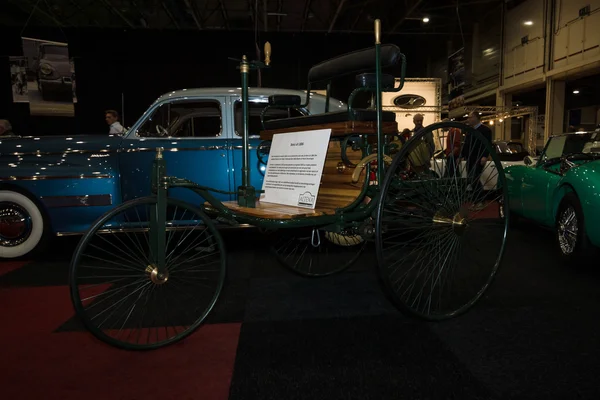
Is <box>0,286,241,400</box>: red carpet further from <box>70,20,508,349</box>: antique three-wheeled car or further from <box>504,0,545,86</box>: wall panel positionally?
<box>504,0,545,86</box>: wall panel

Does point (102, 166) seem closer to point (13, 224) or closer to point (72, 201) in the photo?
point (72, 201)

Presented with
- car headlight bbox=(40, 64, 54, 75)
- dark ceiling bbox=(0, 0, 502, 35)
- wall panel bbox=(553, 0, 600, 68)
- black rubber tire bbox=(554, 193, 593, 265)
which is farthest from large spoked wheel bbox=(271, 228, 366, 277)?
wall panel bbox=(553, 0, 600, 68)

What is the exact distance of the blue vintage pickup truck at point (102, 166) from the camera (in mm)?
4328

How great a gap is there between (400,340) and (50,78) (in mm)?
11308

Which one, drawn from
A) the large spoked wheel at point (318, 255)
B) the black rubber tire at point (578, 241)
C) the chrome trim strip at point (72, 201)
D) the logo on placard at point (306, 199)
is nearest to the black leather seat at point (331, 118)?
the logo on placard at point (306, 199)

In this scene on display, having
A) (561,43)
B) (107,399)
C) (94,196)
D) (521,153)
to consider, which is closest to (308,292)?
(107,399)

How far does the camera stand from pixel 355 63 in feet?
9.22

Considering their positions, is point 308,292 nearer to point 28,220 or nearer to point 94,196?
point 94,196

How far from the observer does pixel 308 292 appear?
10.4 feet

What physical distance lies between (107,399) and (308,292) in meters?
1.67

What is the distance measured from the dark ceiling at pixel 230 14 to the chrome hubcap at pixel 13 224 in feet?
32.1

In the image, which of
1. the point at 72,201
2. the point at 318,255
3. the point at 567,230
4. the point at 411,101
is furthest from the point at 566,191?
the point at 411,101

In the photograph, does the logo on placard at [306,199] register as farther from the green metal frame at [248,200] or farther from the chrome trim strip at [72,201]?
the chrome trim strip at [72,201]

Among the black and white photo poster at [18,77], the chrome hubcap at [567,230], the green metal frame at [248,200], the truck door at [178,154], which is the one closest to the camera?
the green metal frame at [248,200]
